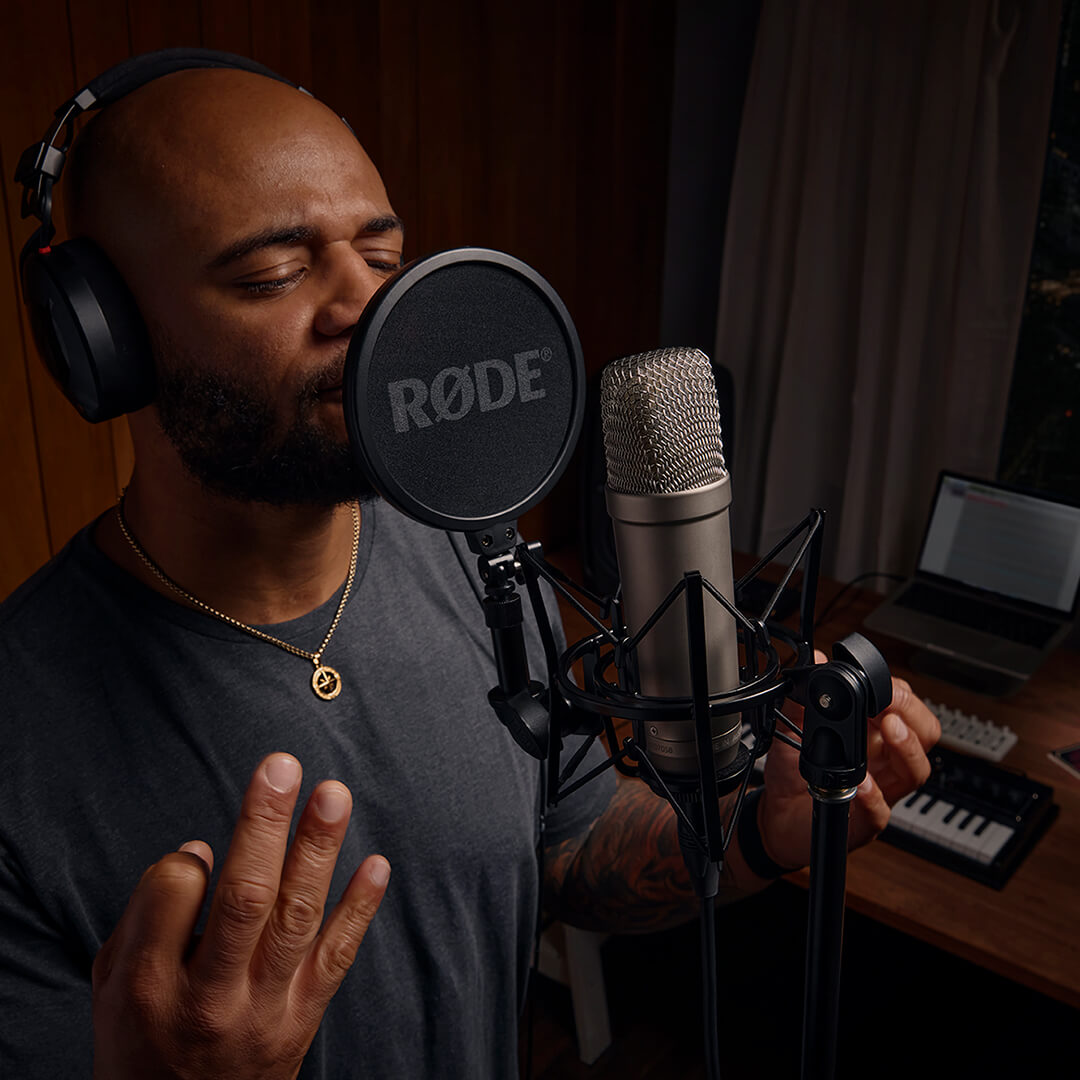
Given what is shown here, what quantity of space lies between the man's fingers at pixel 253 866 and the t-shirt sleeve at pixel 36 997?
400mm

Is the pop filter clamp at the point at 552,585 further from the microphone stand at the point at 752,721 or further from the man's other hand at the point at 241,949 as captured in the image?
the man's other hand at the point at 241,949

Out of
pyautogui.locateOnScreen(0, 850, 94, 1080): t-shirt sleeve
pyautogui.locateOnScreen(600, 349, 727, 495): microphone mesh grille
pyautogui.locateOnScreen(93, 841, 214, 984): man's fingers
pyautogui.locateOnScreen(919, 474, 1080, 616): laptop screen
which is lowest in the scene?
pyautogui.locateOnScreen(919, 474, 1080, 616): laptop screen

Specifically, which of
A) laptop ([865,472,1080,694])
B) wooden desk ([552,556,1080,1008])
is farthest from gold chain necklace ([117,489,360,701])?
laptop ([865,472,1080,694])

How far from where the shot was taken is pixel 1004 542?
251 cm

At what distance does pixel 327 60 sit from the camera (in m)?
2.10

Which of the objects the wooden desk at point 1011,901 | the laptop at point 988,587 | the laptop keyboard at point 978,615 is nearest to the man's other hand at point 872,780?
the wooden desk at point 1011,901

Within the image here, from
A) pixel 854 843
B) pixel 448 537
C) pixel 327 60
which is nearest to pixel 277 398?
pixel 448 537

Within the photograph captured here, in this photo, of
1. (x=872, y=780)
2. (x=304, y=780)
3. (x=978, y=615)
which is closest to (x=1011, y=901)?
(x=978, y=615)

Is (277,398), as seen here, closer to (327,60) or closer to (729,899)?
(729,899)

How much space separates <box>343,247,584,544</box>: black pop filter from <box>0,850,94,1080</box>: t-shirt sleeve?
0.59m

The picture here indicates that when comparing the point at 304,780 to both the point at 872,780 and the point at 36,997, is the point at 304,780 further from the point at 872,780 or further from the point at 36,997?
the point at 872,780

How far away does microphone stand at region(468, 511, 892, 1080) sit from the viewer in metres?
0.50

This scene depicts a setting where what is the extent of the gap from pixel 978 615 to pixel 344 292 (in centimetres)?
208

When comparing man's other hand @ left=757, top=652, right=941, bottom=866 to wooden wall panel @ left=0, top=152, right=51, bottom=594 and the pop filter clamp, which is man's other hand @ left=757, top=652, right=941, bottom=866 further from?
wooden wall panel @ left=0, top=152, right=51, bottom=594
